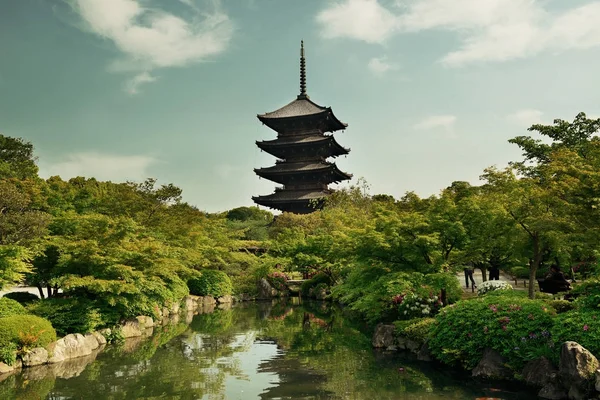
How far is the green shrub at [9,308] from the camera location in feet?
42.4

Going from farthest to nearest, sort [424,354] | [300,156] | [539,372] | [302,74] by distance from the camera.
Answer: [302,74] < [300,156] < [424,354] < [539,372]

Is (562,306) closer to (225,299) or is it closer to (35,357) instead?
(35,357)

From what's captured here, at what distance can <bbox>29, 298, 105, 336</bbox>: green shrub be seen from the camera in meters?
14.2

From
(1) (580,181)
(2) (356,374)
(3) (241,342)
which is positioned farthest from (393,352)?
(1) (580,181)

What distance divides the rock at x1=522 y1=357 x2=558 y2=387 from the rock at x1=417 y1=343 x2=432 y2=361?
9.48 ft

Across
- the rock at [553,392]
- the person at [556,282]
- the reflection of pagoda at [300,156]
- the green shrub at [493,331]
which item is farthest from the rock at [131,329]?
the reflection of pagoda at [300,156]

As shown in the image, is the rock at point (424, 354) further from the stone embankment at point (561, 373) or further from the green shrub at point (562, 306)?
the green shrub at point (562, 306)

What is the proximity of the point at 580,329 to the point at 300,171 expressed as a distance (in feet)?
132

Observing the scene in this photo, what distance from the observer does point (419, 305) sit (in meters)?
14.4

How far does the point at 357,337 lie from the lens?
53.8 ft

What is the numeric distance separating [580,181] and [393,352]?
660 cm

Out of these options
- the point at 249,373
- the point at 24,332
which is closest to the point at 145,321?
the point at 24,332

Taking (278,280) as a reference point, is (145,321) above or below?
below

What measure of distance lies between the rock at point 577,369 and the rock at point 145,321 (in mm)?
14638
